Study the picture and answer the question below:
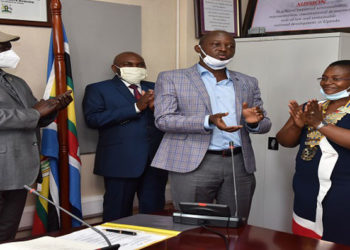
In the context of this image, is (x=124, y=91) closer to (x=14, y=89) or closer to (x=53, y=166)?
(x=53, y=166)

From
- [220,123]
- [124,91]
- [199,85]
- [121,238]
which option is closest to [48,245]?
[121,238]

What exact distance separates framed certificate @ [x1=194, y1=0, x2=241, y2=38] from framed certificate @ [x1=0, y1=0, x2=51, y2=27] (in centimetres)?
129

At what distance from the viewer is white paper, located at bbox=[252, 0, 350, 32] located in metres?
3.47

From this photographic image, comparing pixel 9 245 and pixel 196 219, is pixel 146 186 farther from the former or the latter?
pixel 9 245

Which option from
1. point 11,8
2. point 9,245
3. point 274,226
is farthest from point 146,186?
point 9,245

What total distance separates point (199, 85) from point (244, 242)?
1.14 meters

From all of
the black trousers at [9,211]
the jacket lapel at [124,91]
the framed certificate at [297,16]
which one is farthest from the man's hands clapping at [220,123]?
the framed certificate at [297,16]

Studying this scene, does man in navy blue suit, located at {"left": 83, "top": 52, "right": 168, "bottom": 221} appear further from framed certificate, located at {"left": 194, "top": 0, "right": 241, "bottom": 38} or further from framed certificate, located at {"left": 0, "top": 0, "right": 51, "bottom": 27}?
framed certificate, located at {"left": 194, "top": 0, "right": 241, "bottom": 38}

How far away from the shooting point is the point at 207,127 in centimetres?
238

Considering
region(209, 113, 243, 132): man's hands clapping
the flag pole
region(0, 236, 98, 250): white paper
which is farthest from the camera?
the flag pole

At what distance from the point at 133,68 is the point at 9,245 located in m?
1.91

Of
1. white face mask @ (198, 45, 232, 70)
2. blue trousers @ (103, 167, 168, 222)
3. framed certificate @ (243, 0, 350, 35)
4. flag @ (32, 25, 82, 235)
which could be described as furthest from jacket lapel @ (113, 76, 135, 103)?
framed certificate @ (243, 0, 350, 35)

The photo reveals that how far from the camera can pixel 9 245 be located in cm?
139

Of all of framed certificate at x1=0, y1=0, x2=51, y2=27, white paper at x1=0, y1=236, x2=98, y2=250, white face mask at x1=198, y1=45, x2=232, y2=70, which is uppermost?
framed certificate at x1=0, y1=0, x2=51, y2=27
